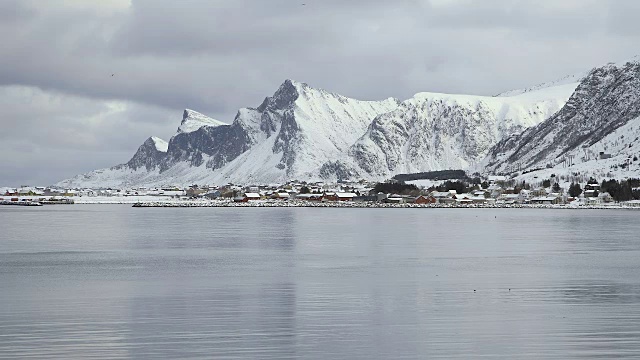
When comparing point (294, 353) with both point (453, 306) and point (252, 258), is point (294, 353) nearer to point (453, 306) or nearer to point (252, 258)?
point (453, 306)

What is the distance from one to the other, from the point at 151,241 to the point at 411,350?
176 ft

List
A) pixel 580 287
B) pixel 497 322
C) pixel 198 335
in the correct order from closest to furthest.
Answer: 1. pixel 198 335
2. pixel 497 322
3. pixel 580 287

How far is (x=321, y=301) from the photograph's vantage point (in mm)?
35500

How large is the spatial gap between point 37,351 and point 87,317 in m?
6.32

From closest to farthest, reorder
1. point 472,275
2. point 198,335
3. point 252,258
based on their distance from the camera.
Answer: point 198,335 → point 472,275 → point 252,258

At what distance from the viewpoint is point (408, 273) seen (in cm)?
4688

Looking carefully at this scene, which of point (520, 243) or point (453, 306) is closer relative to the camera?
point (453, 306)

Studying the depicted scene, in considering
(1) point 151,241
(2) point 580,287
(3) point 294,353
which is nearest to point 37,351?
(3) point 294,353

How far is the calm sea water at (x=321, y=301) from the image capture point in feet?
84.5

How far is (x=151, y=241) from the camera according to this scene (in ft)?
249

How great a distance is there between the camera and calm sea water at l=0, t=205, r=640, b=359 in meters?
25.8

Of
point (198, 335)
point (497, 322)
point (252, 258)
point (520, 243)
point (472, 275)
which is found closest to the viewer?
point (198, 335)

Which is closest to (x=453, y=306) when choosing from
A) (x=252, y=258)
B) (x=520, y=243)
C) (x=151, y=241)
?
(x=252, y=258)

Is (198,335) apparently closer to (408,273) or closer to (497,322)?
(497,322)
